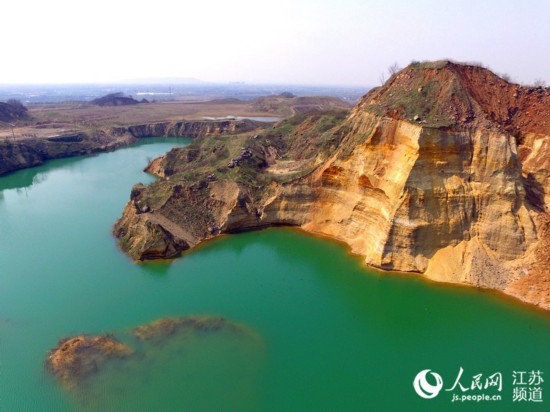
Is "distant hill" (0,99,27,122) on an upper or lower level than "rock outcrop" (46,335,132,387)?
upper

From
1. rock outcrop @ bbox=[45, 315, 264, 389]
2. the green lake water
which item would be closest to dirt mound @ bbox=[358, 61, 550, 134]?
the green lake water

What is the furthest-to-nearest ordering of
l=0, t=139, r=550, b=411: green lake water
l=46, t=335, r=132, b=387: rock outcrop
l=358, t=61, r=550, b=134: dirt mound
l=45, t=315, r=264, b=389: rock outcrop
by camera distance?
l=358, t=61, r=550, b=134: dirt mound < l=45, t=315, r=264, b=389: rock outcrop < l=46, t=335, r=132, b=387: rock outcrop < l=0, t=139, r=550, b=411: green lake water

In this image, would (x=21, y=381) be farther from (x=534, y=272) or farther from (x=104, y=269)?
(x=534, y=272)

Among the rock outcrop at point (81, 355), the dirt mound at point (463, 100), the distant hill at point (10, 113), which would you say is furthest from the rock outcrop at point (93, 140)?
the rock outcrop at point (81, 355)

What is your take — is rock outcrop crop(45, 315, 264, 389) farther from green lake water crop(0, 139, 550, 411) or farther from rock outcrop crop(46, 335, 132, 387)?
green lake water crop(0, 139, 550, 411)

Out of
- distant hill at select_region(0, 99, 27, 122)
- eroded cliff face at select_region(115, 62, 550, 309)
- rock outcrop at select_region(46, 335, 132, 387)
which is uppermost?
distant hill at select_region(0, 99, 27, 122)

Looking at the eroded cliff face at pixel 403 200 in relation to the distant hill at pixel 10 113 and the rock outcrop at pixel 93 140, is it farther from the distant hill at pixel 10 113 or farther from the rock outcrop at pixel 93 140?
the distant hill at pixel 10 113

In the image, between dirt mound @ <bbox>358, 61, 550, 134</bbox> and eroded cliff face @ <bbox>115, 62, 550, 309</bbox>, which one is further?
dirt mound @ <bbox>358, 61, 550, 134</bbox>

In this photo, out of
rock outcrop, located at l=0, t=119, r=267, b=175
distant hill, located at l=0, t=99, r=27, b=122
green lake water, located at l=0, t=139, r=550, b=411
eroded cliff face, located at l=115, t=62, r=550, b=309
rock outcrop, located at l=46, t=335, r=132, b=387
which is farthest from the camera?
distant hill, located at l=0, t=99, r=27, b=122
